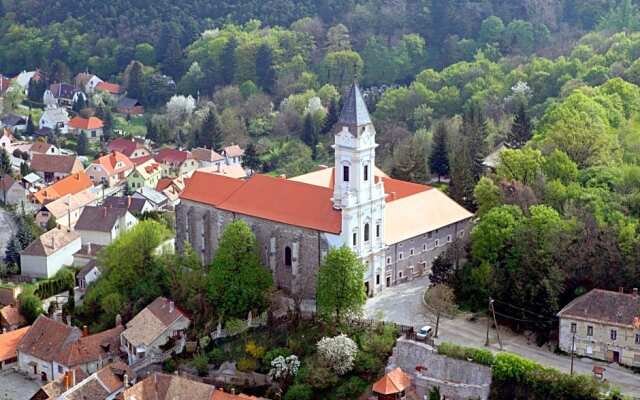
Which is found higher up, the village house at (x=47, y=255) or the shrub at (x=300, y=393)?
the village house at (x=47, y=255)

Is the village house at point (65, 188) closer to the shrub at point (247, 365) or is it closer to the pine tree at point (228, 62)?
the pine tree at point (228, 62)

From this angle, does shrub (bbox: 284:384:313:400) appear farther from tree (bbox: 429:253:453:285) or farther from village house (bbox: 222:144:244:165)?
village house (bbox: 222:144:244:165)

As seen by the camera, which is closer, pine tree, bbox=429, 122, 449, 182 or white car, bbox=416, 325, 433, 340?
white car, bbox=416, 325, 433, 340

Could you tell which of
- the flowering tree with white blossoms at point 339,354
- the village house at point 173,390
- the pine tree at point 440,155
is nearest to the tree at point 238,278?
the village house at point 173,390

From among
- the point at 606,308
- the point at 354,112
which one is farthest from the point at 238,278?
the point at 606,308

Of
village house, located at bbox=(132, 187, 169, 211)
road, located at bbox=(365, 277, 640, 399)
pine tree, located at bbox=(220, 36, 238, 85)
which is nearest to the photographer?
road, located at bbox=(365, 277, 640, 399)

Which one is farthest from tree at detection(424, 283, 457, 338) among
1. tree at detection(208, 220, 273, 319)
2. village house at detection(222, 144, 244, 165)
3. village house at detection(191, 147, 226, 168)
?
village house at detection(222, 144, 244, 165)

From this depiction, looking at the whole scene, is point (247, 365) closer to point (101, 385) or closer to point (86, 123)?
point (101, 385)

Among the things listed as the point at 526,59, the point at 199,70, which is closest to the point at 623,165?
the point at 526,59
